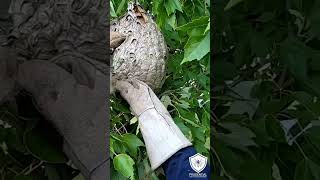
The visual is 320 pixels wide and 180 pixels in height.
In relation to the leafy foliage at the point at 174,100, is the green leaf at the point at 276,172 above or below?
above

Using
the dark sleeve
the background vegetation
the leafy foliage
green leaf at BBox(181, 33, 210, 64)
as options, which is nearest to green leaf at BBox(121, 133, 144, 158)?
the leafy foliage

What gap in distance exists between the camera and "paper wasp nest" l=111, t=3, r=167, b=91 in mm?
1160

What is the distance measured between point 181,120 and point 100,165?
2.01ft

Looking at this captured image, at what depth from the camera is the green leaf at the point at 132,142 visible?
3.40 ft

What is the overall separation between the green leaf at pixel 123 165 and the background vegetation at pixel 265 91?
48 centimetres

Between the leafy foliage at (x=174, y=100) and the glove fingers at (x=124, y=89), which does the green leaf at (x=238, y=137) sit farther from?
the glove fingers at (x=124, y=89)

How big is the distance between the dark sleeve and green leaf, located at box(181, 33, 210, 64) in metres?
0.26

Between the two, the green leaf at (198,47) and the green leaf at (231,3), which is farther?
the green leaf at (198,47)

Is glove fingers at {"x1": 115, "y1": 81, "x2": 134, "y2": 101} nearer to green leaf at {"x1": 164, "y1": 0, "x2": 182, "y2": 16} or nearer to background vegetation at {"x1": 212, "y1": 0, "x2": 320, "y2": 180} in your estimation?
green leaf at {"x1": 164, "y1": 0, "x2": 182, "y2": 16}

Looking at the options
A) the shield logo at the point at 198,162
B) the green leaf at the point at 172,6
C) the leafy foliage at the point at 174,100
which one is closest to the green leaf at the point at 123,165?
the leafy foliage at the point at 174,100

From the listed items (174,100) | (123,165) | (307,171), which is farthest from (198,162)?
(307,171)

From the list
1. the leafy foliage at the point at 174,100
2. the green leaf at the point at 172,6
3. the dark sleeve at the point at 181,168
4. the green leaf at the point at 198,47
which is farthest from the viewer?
the green leaf at the point at 172,6

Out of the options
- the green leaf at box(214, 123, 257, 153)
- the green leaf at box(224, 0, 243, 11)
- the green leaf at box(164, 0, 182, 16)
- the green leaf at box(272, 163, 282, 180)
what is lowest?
the green leaf at box(272, 163, 282, 180)

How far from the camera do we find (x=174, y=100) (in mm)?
1186
